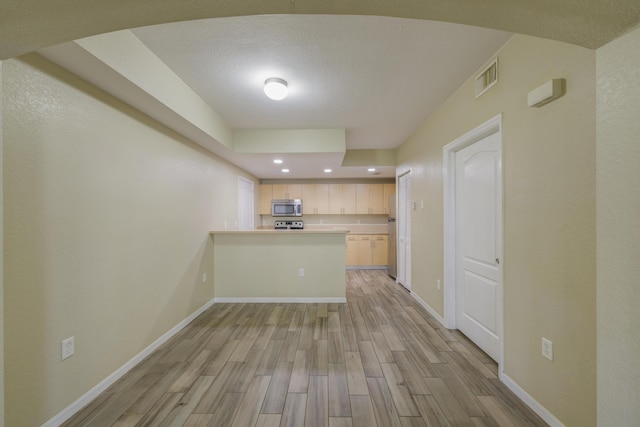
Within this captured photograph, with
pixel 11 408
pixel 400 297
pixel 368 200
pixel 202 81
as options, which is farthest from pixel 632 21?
pixel 368 200

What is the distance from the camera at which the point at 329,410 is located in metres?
1.55

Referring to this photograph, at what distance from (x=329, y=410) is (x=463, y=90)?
9.34 feet

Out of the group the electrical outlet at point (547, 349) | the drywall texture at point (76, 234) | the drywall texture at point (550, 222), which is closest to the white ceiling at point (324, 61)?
the drywall texture at point (550, 222)

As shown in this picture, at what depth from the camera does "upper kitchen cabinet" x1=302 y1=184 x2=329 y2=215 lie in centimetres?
602

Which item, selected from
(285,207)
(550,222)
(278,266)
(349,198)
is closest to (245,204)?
(285,207)

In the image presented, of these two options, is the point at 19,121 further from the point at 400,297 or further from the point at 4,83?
the point at 400,297

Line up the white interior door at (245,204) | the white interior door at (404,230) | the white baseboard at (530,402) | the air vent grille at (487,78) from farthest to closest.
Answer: the white interior door at (245,204), the white interior door at (404,230), the air vent grille at (487,78), the white baseboard at (530,402)

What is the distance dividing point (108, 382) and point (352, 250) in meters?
4.73

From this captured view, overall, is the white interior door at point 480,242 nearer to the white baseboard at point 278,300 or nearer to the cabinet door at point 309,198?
the white baseboard at point 278,300

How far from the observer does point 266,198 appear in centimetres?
607

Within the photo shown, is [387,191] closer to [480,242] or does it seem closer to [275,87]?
[480,242]

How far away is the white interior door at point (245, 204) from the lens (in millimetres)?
4746

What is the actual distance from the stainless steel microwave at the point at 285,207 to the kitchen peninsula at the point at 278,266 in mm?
2160

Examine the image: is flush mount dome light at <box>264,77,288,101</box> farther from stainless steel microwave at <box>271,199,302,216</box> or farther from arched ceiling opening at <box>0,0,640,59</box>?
stainless steel microwave at <box>271,199,302,216</box>
